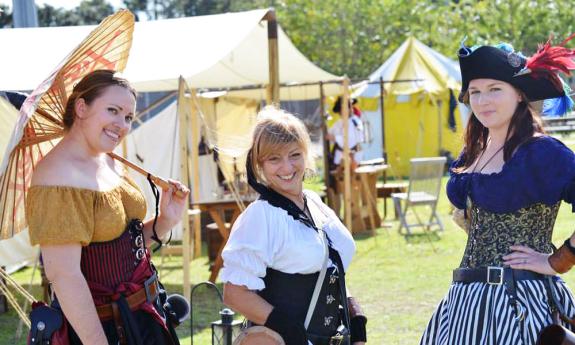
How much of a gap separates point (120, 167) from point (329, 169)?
357 inches

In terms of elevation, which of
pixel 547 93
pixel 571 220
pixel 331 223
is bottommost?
pixel 571 220

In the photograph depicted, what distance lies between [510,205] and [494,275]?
0.23 m

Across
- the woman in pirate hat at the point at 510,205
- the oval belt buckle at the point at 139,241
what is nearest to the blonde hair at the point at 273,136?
the oval belt buckle at the point at 139,241

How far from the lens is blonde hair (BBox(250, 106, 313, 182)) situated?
8.66 ft

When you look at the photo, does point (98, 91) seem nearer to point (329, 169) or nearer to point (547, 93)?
point (547, 93)

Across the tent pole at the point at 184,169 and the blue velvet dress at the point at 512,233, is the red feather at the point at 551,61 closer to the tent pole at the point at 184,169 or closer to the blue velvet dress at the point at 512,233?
the blue velvet dress at the point at 512,233

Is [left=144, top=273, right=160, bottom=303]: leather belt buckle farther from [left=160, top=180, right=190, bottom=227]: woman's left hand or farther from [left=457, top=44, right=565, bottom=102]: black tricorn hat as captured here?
[left=457, top=44, right=565, bottom=102]: black tricorn hat

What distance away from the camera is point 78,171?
2.61 meters

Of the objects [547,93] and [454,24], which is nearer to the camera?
[547,93]

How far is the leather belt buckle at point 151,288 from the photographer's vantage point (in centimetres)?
278

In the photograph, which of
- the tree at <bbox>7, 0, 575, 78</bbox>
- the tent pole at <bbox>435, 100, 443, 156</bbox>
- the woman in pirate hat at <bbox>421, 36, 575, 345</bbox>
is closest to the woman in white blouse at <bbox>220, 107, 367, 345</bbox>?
the woman in pirate hat at <bbox>421, 36, 575, 345</bbox>

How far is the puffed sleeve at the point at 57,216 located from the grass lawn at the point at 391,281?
3359mm

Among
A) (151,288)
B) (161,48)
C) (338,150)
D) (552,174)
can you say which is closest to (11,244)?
(161,48)

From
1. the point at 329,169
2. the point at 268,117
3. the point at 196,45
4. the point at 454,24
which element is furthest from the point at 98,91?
the point at 454,24
